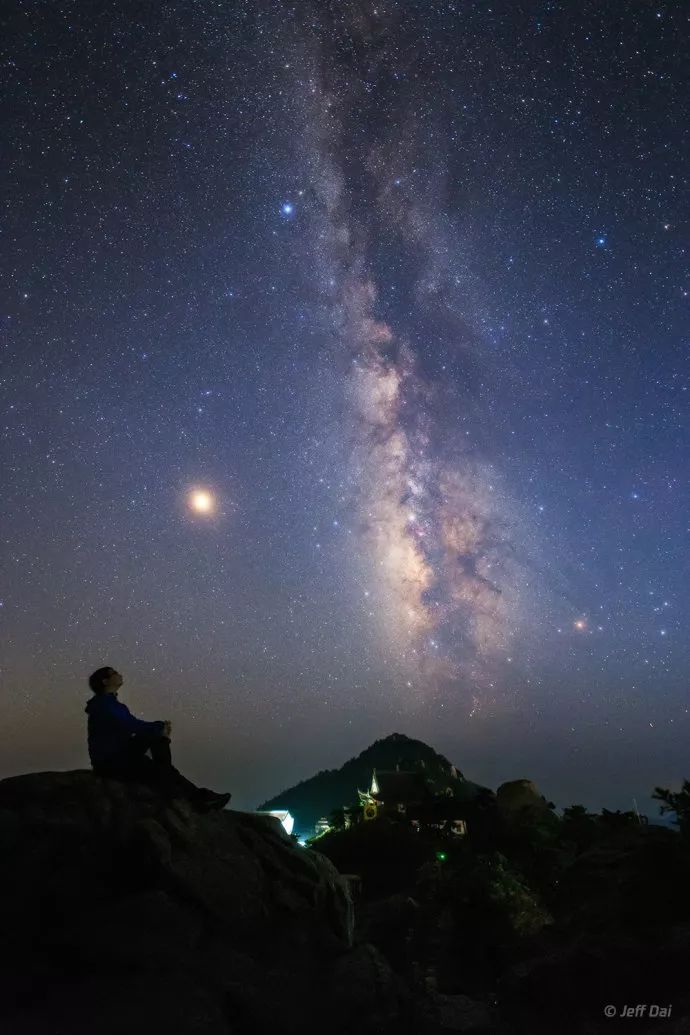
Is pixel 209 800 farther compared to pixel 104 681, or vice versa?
pixel 209 800

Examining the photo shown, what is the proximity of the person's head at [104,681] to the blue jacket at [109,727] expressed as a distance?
10cm

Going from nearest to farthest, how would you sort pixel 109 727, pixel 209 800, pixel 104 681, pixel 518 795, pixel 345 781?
pixel 109 727
pixel 104 681
pixel 209 800
pixel 518 795
pixel 345 781

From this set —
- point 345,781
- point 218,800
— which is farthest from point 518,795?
point 345,781

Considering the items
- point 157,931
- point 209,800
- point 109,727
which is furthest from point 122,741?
point 157,931

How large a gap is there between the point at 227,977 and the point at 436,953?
14608 millimetres

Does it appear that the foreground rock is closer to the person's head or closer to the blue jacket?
the blue jacket

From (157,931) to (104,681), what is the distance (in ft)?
9.60

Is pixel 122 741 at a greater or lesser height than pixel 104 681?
lesser

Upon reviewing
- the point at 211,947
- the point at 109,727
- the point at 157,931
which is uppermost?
the point at 109,727

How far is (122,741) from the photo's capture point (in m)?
6.98

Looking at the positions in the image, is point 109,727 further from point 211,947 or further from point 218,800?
point 211,947

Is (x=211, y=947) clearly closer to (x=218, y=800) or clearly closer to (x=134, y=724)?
(x=218, y=800)

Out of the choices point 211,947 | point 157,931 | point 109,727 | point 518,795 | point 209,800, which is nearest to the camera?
point 157,931

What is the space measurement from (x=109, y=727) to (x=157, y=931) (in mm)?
2351
